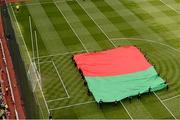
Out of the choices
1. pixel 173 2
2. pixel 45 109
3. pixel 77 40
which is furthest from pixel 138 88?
pixel 173 2

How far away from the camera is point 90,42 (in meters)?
40.1

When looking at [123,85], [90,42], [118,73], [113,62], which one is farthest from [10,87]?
[90,42]

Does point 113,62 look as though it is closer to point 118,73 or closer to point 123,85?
point 118,73

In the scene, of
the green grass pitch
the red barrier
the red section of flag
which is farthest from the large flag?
the red barrier

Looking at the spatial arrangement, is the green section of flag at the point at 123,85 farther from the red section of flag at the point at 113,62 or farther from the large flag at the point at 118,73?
the red section of flag at the point at 113,62

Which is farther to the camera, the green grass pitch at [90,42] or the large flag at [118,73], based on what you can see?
the large flag at [118,73]

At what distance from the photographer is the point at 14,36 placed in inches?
1610

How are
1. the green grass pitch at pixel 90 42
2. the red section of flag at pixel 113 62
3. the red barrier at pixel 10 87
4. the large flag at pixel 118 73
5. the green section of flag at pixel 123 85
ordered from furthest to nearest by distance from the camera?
the red section of flag at pixel 113 62 < the large flag at pixel 118 73 < the green section of flag at pixel 123 85 < the green grass pitch at pixel 90 42 < the red barrier at pixel 10 87

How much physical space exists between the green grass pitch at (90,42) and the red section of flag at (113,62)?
1208mm

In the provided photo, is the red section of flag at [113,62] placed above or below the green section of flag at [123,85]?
above

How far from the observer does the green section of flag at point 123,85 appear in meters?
31.3

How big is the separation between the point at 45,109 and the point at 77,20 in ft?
53.7

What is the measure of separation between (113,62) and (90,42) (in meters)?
5.39

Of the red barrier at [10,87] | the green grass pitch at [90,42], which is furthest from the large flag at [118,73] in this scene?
the red barrier at [10,87]
